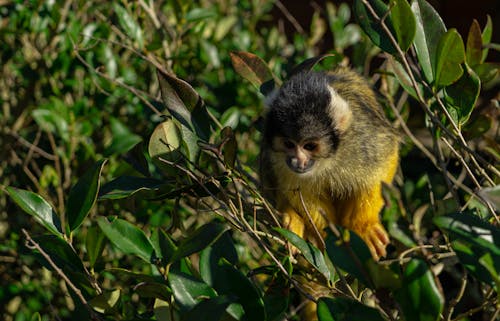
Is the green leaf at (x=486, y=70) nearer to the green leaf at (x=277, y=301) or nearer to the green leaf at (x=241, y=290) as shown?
the green leaf at (x=277, y=301)

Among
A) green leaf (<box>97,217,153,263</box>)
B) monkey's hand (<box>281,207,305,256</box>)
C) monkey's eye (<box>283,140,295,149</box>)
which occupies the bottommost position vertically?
monkey's hand (<box>281,207,305,256</box>)

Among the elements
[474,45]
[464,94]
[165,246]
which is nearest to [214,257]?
[165,246]

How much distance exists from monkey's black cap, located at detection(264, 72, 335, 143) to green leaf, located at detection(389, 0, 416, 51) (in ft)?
3.05

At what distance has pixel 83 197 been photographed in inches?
62.9

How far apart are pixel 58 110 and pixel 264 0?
5.57 feet

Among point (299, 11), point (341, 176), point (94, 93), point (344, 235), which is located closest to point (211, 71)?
point (94, 93)

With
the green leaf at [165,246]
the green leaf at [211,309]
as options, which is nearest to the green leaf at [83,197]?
the green leaf at [165,246]

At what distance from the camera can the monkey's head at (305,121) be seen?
2650mm

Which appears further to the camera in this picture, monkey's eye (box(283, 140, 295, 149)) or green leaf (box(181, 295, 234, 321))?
monkey's eye (box(283, 140, 295, 149))

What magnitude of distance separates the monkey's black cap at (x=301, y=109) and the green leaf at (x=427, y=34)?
834mm

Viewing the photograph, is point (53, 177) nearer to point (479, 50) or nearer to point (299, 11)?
point (479, 50)

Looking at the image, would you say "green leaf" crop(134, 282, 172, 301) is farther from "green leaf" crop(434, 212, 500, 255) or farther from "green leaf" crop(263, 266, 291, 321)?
"green leaf" crop(434, 212, 500, 255)

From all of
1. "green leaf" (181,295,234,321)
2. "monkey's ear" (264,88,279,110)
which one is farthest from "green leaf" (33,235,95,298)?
"monkey's ear" (264,88,279,110)

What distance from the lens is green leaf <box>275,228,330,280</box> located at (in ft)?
4.94
